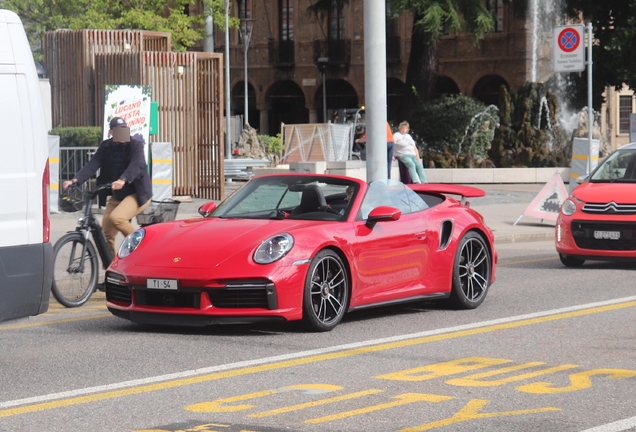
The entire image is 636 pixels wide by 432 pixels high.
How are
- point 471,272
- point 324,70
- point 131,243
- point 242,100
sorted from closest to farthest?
point 131,243 → point 471,272 → point 324,70 → point 242,100

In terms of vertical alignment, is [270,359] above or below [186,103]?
below

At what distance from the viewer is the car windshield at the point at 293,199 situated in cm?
1078

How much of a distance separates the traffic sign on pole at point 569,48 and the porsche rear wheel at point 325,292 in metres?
14.7

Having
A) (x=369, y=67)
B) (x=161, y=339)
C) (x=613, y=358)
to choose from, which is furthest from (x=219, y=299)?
(x=369, y=67)

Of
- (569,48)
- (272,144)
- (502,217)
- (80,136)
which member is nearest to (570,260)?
(502,217)

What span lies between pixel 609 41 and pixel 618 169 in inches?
1330

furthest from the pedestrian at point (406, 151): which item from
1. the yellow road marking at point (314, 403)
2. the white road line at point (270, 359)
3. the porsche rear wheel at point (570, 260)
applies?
the yellow road marking at point (314, 403)

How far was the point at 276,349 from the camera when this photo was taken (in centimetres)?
912

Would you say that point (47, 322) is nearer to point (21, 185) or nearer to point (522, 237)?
point (21, 185)

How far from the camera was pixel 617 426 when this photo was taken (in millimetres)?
6527

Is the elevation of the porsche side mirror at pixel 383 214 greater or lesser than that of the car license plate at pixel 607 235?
greater

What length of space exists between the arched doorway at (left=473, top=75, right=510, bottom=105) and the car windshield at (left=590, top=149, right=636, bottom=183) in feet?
149

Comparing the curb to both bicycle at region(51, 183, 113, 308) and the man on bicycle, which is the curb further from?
bicycle at region(51, 183, 113, 308)

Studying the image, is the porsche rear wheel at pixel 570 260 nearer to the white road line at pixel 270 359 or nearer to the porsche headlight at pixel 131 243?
the white road line at pixel 270 359
